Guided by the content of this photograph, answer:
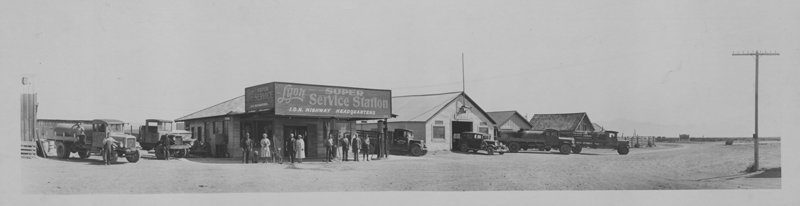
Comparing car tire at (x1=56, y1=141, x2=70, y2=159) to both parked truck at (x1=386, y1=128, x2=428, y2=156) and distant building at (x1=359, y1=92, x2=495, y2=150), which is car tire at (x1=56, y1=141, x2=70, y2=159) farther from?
distant building at (x1=359, y1=92, x2=495, y2=150)

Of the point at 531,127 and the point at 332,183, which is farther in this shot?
the point at 531,127

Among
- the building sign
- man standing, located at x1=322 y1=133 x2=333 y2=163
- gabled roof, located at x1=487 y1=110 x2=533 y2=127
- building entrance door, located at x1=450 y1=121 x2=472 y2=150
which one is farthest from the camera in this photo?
gabled roof, located at x1=487 y1=110 x2=533 y2=127

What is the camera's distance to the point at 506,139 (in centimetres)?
3825

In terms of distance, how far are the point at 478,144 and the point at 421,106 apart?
6072mm

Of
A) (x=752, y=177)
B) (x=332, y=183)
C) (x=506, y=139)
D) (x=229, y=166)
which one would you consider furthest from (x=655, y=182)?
(x=506, y=139)

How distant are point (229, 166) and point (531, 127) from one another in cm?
3064

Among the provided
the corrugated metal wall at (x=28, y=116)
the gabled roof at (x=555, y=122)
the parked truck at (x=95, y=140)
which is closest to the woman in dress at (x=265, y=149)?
the parked truck at (x=95, y=140)

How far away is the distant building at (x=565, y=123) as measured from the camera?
114 ft

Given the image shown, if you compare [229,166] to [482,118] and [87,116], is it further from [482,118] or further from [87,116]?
[482,118]

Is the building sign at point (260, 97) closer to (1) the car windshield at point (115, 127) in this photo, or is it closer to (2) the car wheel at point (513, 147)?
(1) the car windshield at point (115, 127)

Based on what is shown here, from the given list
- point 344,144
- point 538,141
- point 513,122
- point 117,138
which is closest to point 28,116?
point 117,138

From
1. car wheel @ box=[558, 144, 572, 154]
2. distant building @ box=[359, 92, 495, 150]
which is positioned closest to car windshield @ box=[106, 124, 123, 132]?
distant building @ box=[359, 92, 495, 150]

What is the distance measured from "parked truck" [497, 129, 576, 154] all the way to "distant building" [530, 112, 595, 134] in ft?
3.72

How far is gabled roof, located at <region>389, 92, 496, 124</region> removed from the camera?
3697cm
